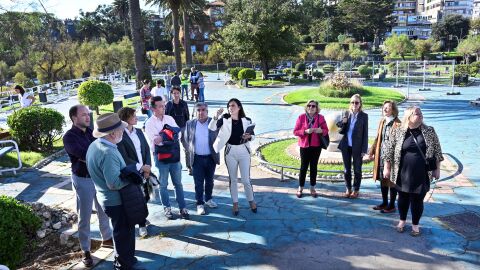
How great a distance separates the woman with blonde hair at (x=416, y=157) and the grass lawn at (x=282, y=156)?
2.95m

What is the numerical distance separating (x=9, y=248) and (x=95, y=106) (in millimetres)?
12282

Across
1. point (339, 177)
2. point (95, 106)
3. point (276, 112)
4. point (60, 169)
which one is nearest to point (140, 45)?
Result: point (95, 106)

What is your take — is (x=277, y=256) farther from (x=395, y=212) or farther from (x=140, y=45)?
(x=140, y=45)

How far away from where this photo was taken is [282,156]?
912 centimetres

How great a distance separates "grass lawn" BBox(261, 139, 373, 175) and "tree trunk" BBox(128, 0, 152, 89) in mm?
10781

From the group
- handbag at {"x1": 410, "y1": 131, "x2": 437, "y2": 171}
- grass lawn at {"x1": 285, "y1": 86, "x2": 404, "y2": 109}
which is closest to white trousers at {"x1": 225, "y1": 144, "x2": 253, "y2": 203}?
handbag at {"x1": 410, "y1": 131, "x2": 437, "y2": 171}

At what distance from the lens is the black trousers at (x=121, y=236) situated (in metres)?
4.10

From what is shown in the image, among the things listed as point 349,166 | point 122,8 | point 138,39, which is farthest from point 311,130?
point 122,8

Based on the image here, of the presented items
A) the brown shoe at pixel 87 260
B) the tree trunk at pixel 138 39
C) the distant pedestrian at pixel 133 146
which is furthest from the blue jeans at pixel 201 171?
the tree trunk at pixel 138 39

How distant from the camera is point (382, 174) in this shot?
19.1 ft

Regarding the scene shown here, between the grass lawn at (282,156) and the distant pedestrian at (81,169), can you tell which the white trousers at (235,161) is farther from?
the grass lawn at (282,156)

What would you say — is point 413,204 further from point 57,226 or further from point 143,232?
point 57,226

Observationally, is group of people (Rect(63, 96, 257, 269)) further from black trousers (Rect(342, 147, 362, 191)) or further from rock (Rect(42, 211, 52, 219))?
black trousers (Rect(342, 147, 362, 191))

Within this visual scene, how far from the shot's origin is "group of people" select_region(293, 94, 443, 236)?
4945 mm
